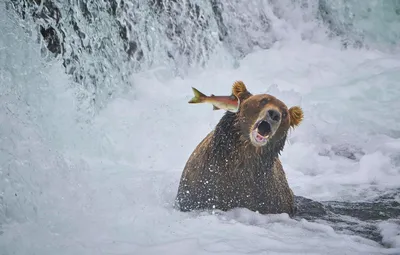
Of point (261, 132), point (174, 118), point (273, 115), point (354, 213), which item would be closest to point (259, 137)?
point (261, 132)

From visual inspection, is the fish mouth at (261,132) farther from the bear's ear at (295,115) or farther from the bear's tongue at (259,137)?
the bear's ear at (295,115)

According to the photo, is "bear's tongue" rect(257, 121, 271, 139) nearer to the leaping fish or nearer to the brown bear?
the brown bear

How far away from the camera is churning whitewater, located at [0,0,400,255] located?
3.50m

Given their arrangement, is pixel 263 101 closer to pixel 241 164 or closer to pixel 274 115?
pixel 274 115

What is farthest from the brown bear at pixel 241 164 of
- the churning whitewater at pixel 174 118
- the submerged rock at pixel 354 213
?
the submerged rock at pixel 354 213

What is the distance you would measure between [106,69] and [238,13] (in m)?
→ 3.65

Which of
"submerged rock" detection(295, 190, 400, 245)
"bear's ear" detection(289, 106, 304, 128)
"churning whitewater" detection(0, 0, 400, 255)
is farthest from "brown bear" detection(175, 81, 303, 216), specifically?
"submerged rock" detection(295, 190, 400, 245)

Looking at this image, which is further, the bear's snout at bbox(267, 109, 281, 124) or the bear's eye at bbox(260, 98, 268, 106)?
the bear's eye at bbox(260, 98, 268, 106)

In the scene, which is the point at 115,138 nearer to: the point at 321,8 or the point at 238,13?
the point at 238,13

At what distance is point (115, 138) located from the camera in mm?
6559

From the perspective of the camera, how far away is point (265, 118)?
12.0ft

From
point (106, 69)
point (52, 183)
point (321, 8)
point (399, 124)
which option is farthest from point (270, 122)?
point (321, 8)

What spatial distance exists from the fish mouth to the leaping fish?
0.21m

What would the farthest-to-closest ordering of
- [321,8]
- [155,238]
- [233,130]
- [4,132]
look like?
[321,8]
[4,132]
[233,130]
[155,238]
